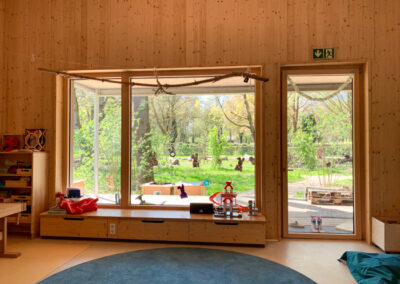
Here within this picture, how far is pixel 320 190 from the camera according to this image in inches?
162

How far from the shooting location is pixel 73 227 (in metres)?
3.90

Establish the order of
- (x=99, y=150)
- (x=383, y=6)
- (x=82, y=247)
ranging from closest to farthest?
(x=82, y=247)
(x=383, y=6)
(x=99, y=150)

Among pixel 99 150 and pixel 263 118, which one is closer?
pixel 263 118

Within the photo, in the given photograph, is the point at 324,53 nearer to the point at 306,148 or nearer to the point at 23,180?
the point at 306,148

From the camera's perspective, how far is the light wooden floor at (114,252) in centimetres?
287

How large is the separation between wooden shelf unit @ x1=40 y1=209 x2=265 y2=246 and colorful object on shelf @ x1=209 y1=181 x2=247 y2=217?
0.14m

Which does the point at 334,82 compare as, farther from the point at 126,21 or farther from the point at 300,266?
the point at 126,21

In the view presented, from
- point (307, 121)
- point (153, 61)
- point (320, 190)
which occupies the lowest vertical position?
point (320, 190)

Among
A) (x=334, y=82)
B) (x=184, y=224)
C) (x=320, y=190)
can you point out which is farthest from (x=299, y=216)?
(x=334, y=82)

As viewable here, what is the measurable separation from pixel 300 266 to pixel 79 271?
234 cm

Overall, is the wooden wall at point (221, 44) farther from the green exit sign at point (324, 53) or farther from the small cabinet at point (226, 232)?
the small cabinet at point (226, 232)

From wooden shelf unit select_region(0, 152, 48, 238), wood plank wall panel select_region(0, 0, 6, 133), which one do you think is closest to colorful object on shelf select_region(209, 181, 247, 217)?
wooden shelf unit select_region(0, 152, 48, 238)

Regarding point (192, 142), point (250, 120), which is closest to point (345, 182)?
point (250, 120)

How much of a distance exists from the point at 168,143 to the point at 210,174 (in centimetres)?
80
